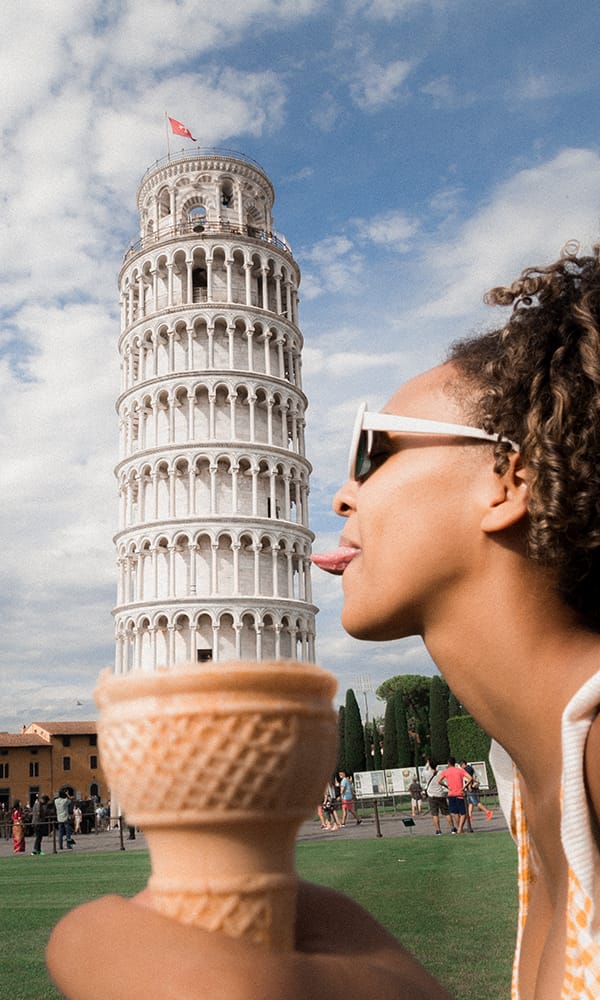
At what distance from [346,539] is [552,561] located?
0.91ft

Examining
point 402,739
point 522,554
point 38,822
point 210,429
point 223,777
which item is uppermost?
point 210,429

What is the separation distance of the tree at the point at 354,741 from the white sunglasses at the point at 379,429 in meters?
44.0

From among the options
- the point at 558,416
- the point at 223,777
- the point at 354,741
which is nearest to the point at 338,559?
the point at 558,416

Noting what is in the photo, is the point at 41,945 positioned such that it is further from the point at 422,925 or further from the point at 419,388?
the point at 419,388

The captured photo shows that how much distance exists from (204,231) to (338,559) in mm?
40663

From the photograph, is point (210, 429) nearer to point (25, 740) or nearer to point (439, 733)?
point (439, 733)

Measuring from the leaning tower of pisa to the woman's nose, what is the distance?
3393 centimetres

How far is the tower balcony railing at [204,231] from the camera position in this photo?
131 feet

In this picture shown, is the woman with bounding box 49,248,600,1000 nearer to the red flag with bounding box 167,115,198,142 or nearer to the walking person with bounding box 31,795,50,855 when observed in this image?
the walking person with bounding box 31,795,50,855

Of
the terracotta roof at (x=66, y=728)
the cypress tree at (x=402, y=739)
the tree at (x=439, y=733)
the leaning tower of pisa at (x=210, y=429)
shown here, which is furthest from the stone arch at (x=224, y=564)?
the terracotta roof at (x=66, y=728)

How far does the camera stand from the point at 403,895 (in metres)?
6.84

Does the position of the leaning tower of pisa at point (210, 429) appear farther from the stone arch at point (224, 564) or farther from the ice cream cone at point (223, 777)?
the ice cream cone at point (223, 777)

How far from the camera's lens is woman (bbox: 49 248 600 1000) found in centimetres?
96

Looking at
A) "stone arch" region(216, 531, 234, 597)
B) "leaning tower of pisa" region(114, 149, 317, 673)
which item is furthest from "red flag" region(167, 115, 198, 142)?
"stone arch" region(216, 531, 234, 597)
